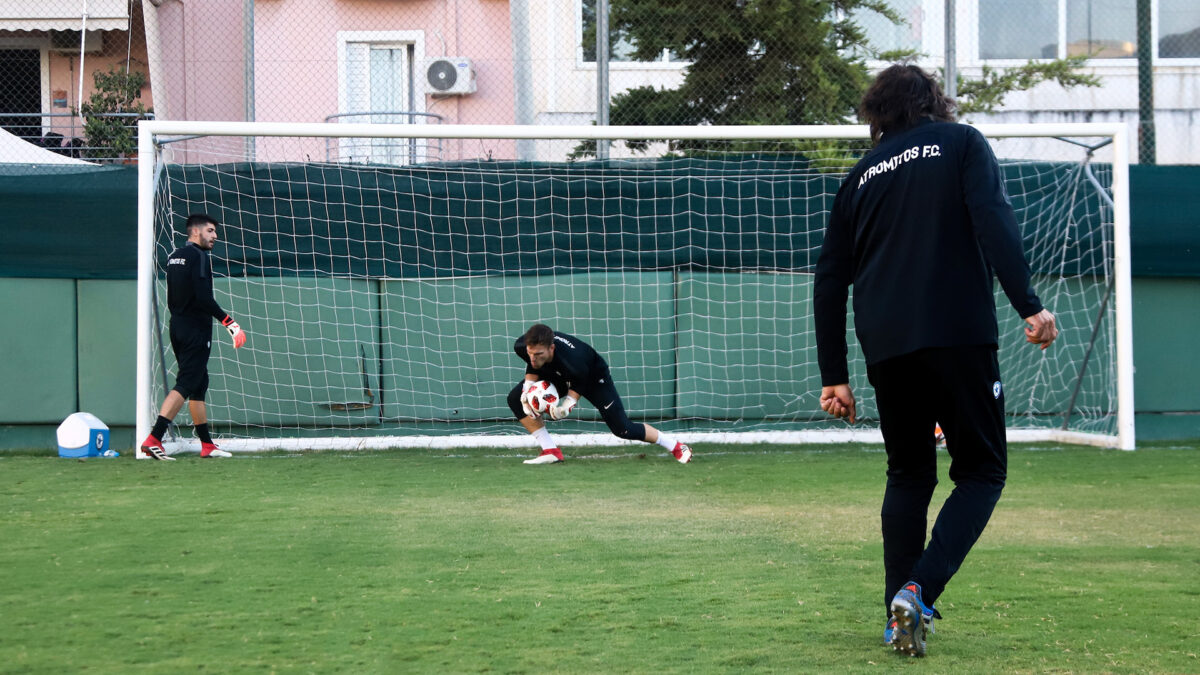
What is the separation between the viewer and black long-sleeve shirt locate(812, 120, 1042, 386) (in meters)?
3.37

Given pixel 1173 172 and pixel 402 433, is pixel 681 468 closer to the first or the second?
pixel 402 433

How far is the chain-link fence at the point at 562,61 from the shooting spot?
11.9 meters

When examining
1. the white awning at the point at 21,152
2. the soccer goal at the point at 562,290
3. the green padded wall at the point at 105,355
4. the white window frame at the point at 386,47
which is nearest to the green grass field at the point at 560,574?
the green padded wall at the point at 105,355

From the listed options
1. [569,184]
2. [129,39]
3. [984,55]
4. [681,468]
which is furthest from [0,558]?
[984,55]

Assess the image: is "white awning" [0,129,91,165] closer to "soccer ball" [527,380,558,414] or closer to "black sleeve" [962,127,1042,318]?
"soccer ball" [527,380,558,414]

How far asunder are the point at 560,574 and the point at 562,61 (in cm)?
873

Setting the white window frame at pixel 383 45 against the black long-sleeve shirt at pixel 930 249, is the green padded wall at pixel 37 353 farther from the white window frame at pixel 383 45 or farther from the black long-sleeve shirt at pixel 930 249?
the black long-sleeve shirt at pixel 930 249

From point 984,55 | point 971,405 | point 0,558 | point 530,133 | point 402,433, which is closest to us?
point 971,405

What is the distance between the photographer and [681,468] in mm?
8258

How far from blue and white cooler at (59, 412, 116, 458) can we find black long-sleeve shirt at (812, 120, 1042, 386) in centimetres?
712

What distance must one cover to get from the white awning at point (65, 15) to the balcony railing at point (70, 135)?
4.48ft

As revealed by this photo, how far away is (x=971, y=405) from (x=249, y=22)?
8477mm

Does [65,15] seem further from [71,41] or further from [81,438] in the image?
[81,438]

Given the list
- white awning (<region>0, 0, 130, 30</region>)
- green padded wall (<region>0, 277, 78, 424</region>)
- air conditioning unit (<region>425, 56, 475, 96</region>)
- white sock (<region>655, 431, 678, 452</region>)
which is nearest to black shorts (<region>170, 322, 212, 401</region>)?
green padded wall (<region>0, 277, 78, 424</region>)
